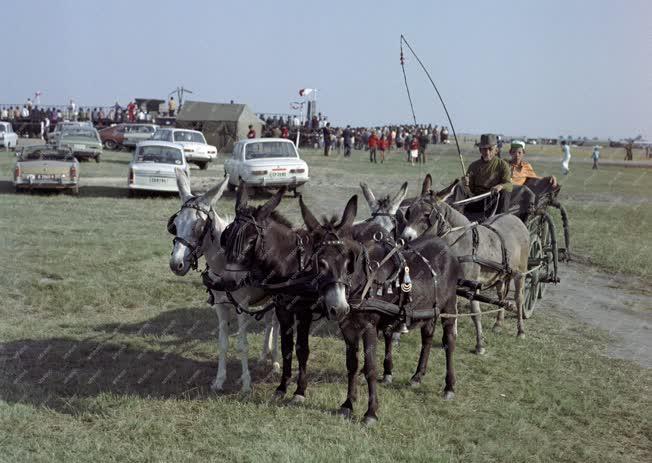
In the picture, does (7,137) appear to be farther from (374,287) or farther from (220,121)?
(374,287)

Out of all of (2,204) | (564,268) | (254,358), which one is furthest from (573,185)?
(254,358)

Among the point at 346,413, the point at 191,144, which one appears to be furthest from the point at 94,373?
the point at 191,144

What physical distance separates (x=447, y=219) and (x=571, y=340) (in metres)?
2.79

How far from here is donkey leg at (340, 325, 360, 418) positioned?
6.82 metres

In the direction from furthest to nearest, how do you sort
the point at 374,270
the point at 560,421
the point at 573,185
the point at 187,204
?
the point at 573,185
the point at 187,204
the point at 560,421
the point at 374,270

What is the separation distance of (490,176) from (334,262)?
5.22 meters

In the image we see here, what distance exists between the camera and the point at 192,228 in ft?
25.0

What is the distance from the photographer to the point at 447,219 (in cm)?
895

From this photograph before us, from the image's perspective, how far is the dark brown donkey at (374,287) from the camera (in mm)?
6238

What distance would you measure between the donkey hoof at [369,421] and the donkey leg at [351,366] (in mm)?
225

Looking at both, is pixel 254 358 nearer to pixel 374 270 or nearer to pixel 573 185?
pixel 374 270

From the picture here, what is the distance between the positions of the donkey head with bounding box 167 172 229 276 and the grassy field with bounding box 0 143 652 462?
142 centimetres

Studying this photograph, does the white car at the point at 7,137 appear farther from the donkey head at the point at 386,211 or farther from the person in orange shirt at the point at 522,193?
the donkey head at the point at 386,211

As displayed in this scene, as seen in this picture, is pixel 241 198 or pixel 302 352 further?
pixel 302 352
